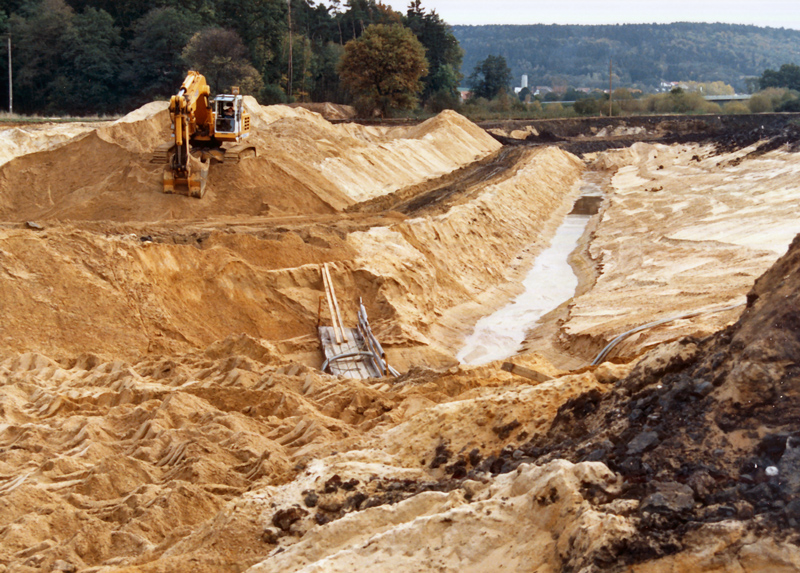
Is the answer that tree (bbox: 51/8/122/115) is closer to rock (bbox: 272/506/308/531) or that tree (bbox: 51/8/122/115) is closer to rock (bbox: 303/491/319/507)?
rock (bbox: 303/491/319/507)

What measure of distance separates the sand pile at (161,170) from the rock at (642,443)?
17458 mm

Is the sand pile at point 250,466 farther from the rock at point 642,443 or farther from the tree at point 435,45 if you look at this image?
the tree at point 435,45

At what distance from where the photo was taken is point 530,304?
20562mm

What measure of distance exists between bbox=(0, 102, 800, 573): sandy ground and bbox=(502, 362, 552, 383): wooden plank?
230 millimetres

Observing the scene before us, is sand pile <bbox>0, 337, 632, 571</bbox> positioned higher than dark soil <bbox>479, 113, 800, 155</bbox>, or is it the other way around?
dark soil <bbox>479, 113, 800, 155</bbox>

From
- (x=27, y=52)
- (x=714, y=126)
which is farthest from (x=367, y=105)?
(x=714, y=126)

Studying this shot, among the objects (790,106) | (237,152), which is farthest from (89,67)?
(790,106)

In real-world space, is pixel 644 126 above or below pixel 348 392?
above

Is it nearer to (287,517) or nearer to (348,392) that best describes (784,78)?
(348,392)

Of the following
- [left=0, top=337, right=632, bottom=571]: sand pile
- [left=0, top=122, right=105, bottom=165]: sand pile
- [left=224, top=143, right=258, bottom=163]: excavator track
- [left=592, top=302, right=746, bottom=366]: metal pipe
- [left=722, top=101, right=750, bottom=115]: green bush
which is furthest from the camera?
[left=722, top=101, right=750, bottom=115]: green bush

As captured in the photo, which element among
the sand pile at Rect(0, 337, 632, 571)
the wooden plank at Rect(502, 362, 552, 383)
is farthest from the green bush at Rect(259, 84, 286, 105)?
the wooden plank at Rect(502, 362, 552, 383)

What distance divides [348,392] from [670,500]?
6.36m

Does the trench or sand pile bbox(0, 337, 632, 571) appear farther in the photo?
the trench

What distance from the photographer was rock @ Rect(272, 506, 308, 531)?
6.80 meters
